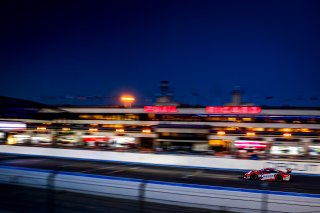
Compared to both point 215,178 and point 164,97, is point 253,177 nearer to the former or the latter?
point 215,178

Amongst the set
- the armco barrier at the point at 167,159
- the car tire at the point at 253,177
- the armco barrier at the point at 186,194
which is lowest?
the car tire at the point at 253,177

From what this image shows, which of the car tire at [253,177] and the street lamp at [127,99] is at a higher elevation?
the street lamp at [127,99]

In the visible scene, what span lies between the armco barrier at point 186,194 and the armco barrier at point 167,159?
16681 mm

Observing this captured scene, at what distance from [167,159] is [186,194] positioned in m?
24.9

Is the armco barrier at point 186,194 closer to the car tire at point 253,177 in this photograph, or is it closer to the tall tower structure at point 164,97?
the car tire at point 253,177

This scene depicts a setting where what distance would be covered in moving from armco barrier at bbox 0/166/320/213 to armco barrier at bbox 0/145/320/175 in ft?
54.7

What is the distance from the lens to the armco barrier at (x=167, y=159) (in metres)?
27.6

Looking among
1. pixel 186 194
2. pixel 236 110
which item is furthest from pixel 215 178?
pixel 236 110

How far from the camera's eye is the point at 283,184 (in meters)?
22.2

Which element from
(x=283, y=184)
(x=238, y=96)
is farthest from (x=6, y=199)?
(x=238, y=96)

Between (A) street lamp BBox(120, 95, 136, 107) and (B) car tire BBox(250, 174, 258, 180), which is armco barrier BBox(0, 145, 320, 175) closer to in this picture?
(B) car tire BBox(250, 174, 258, 180)

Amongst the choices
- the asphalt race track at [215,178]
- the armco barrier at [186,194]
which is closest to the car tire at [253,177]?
the asphalt race track at [215,178]

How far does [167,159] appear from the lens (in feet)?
106

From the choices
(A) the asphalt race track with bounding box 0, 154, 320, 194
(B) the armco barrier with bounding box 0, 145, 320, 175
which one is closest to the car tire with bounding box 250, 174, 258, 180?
(A) the asphalt race track with bounding box 0, 154, 320, 194
